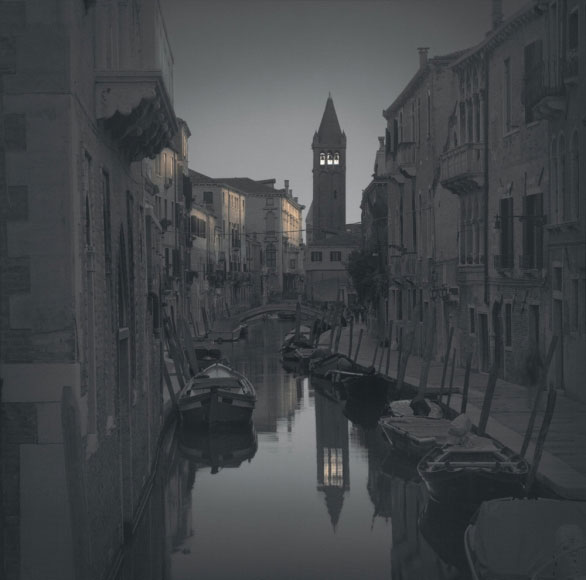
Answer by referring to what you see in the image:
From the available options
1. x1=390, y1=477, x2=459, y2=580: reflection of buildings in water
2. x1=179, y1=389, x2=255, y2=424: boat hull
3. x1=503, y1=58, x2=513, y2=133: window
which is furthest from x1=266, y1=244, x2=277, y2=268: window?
x1=390, y1=477, x2=459, y2=580: reflection of buildings in water

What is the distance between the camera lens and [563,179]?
18.2 meters

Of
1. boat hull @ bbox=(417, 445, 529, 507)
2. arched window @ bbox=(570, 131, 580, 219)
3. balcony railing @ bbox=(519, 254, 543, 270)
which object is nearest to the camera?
boat hull @ bbox=(417, 445, 529, 507)

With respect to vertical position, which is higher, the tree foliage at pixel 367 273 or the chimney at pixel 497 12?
the chimney at pixel 497 12

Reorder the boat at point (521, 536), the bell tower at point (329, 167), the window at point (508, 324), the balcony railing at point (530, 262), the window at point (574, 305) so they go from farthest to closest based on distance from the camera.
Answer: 1. the bell tower at point (329, 167)
2. the window at point (508, 324)
3. the balcony railing at point (530, 262)
4. the window at point (574, 305)
5. the boat at point (521, 536)

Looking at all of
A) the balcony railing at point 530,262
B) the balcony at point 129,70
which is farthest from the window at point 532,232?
the balcony at point 129,70

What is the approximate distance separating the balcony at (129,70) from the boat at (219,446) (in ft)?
27.8

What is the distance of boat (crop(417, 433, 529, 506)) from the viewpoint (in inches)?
472

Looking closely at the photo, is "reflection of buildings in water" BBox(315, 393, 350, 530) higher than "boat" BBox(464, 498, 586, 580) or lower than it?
lower

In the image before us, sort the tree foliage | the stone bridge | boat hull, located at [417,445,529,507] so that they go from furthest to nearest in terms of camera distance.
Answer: the stone bridge
the tree foliage
boat hull, located at [417,445,529,507]

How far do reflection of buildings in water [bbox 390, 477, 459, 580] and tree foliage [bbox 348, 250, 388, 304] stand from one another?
76.6 ft

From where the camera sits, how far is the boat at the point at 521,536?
7246 mm

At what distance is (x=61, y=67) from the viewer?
698 centimetres

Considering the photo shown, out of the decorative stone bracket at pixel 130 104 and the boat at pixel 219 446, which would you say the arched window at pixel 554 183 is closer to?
the boat at pixel 219 446

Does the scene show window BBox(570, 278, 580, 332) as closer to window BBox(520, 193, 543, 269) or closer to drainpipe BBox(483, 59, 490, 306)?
window BBox(520, 193, 543, 269)
